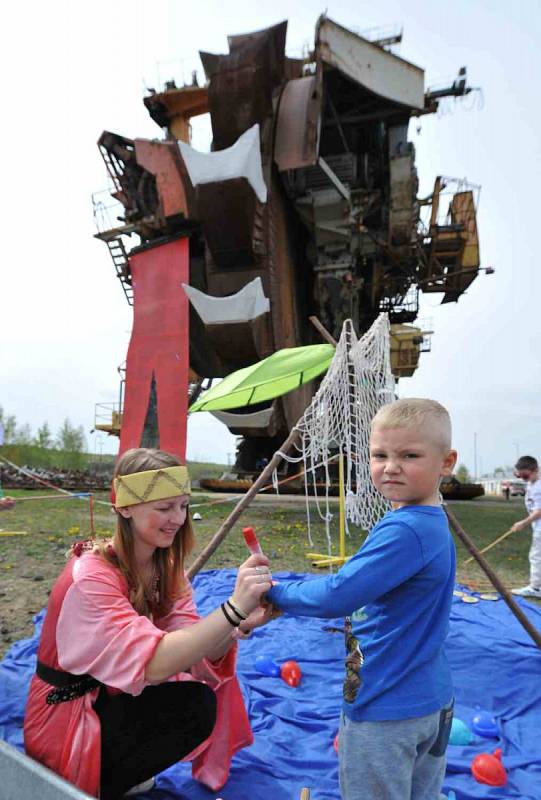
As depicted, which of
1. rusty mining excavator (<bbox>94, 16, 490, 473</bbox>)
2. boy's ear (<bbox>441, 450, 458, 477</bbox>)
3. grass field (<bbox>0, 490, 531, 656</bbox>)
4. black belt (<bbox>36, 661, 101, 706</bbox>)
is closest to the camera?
boy's ear (<bbox>441, 450, 458, 477</bbox>)

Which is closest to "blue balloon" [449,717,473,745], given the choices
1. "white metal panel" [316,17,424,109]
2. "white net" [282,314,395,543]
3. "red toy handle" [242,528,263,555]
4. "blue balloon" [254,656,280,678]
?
"blue balloon" [254,656,280,678]

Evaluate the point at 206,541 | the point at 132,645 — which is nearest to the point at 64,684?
the point at 132,645

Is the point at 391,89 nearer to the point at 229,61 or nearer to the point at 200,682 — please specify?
the point at 229,61

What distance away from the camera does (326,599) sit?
1.47 meters

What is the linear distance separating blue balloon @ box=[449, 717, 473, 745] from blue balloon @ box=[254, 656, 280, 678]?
1242 mm

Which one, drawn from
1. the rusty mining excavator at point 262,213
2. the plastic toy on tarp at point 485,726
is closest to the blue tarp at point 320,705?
the plastic toy on tarp at point 485,726

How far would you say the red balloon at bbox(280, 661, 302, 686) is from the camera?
3.46 meters

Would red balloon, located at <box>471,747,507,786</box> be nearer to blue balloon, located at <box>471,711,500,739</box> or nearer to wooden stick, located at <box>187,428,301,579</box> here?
blue balloon, located at <box>471,711,500,739</box>

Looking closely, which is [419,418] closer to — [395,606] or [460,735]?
[395,606]

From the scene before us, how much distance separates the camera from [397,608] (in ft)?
5.11

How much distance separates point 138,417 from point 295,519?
4.89m

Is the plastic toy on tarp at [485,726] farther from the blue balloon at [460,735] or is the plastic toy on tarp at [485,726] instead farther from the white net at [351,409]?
the white net at [351,409]

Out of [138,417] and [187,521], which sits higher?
[138,417]

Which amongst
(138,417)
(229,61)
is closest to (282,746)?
(138,417)
